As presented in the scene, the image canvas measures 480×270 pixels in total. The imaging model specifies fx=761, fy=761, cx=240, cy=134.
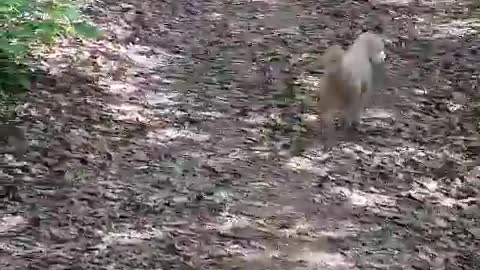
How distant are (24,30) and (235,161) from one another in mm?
→ 1622

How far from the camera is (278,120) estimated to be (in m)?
4.57

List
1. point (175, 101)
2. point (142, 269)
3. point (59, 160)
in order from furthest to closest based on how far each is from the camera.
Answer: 1. point (175, 101)
2. point (59, 160)
3. point (142, 269)

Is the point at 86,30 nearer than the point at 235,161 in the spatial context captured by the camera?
No

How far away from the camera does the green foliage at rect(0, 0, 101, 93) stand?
15.0 feet

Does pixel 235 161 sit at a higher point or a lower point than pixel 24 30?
lower

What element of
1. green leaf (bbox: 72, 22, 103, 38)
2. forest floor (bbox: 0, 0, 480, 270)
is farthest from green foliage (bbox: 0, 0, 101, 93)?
forest floor (bbox: 0, 0, 480, 270)

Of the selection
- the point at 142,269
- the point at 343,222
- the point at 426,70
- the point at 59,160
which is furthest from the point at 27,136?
the point at 426,70

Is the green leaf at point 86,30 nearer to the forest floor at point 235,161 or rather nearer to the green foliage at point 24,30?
the green foliage at point 24,30

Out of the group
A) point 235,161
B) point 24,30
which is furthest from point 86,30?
point 235,161

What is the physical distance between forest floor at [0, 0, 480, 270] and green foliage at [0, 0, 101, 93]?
175 mm

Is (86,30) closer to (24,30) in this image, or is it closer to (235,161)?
(24,30)

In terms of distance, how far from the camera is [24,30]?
4668 mm

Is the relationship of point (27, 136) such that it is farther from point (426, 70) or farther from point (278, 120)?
point (426, 70)

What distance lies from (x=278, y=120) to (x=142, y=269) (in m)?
1.66
